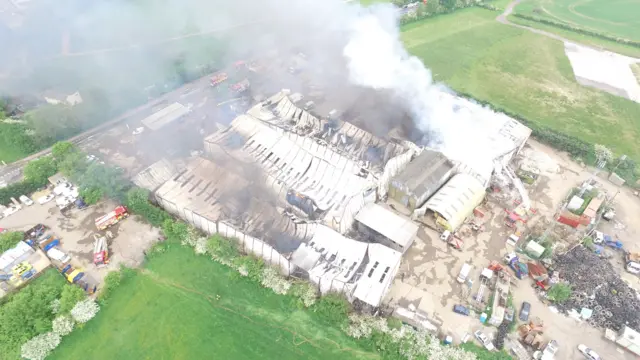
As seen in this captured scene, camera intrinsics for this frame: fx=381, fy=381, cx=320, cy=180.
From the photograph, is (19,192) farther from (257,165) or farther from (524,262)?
(524,262)

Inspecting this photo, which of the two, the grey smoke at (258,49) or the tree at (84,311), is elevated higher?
the grey smoke at (258,49)

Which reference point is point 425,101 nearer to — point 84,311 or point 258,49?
point 258,49

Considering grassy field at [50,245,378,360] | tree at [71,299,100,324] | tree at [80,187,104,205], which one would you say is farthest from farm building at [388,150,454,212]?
tree at [80,187,104,205]

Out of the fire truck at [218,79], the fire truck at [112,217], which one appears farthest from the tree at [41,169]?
the fire truck at [218,79]

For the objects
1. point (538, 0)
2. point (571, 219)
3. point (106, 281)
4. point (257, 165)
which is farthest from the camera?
point (538, 0)

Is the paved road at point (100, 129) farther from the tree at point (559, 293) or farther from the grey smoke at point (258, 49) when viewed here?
the tree at point (559, 293)

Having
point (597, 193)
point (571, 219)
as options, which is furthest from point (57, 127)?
point (597, 193)
